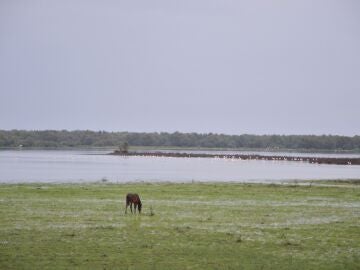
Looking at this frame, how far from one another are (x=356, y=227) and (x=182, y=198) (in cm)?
1650

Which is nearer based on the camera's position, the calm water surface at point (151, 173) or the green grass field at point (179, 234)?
the green grass field at point (179, 234)

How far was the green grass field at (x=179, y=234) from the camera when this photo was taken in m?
17.6

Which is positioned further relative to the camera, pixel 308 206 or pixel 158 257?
pixel 308 206

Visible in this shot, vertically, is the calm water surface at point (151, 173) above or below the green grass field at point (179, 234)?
above

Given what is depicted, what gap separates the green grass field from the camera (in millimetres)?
17609

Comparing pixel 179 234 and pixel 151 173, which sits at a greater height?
pixel 151 173

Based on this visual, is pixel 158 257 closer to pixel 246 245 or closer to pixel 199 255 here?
pixel 199 255

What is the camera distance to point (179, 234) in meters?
22.6

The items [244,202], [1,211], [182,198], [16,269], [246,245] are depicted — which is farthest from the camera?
[182,198]

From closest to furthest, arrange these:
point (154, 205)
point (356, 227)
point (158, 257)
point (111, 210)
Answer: point (158, 257)
point (356, 227)
point (111, 210)
point (154, 205)

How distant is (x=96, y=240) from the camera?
68.6 ft

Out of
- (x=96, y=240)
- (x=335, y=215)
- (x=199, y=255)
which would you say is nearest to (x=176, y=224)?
(x=96, y=240)

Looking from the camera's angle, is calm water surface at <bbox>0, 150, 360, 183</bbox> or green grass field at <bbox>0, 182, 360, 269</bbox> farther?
calm water surface at <bbox>0, 150, 360, 183</bbox>

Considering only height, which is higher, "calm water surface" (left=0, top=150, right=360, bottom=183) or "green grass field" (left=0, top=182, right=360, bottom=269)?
"calm water surface" (left=0, top=150, right=360, bottom=183)
